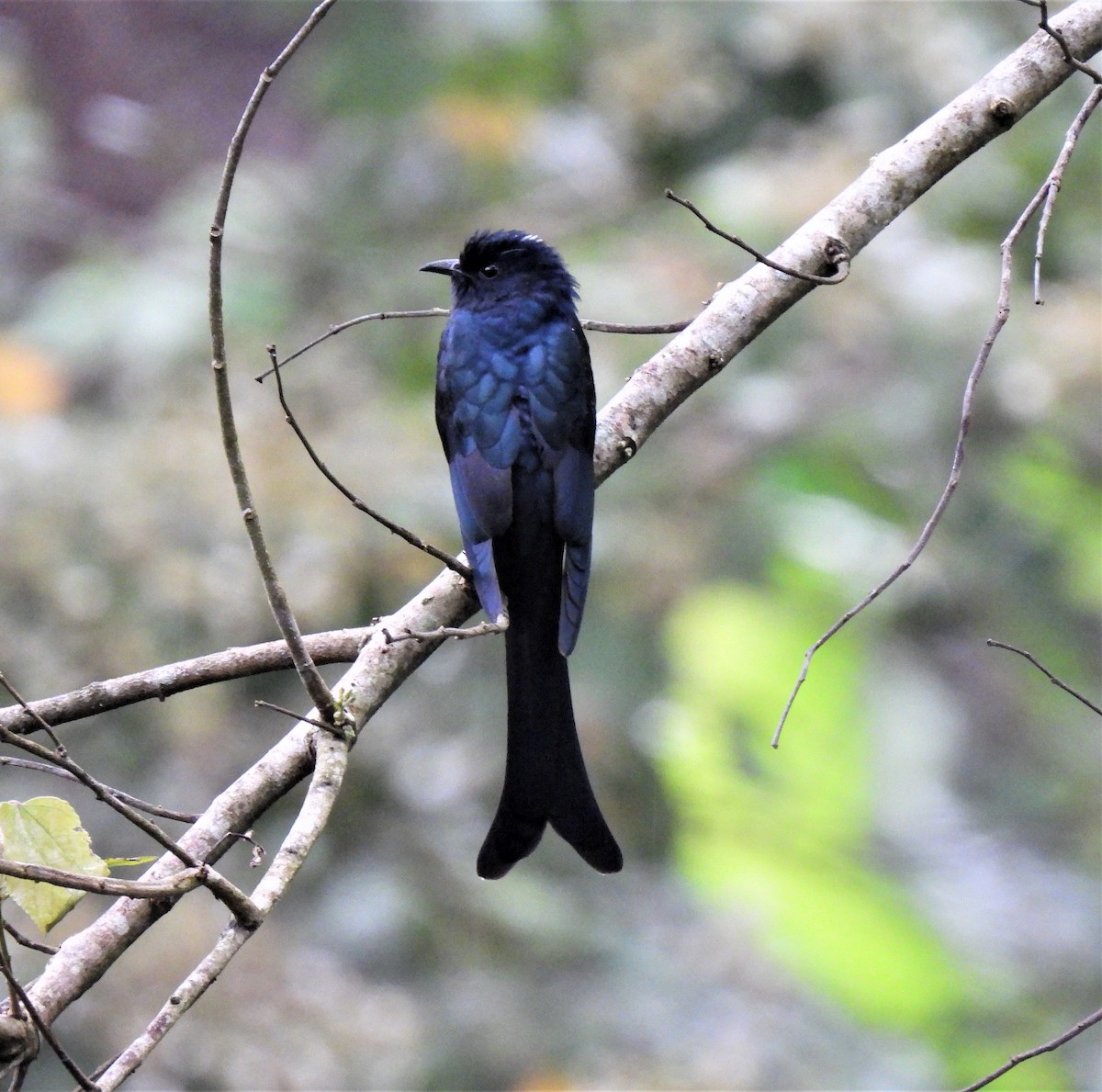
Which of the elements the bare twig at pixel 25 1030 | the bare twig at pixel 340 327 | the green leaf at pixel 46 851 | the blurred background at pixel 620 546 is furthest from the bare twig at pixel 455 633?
the blurred background at pixel 620 546

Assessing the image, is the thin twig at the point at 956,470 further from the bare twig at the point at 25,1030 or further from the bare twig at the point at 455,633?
the bare twig at the point at 25,1030

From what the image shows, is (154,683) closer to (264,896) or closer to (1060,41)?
(264,896)

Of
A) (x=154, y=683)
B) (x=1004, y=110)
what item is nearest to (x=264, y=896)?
(x=154, y=683)

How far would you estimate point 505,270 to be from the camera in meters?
3.41

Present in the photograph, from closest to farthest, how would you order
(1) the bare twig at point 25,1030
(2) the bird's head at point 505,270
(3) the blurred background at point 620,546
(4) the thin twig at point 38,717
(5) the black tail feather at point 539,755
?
1. (1) the bare twig at point 25,1030
2. (4) the thin twig at point 38,717
3. (5) the black tail feather at point 539,755
4. (2) the bird's head at point 505,270
5. (3) the blurred background at point 620,546

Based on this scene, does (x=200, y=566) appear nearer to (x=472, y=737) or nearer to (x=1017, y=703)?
(x=472, y=737)

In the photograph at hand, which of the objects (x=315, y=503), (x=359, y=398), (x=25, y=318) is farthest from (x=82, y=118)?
(x=315, y=503)

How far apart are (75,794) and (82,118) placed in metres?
4.54

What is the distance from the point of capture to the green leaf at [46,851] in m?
1.80

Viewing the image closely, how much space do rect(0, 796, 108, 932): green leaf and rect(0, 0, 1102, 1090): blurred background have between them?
7.02 ft

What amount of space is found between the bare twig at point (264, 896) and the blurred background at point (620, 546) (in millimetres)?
2104

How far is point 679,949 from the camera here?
5.36 metres

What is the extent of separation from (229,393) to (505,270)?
170cm

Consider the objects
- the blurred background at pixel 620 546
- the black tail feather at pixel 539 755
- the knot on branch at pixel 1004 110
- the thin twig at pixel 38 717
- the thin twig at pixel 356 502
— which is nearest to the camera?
the thin twig at pixel 38 717
